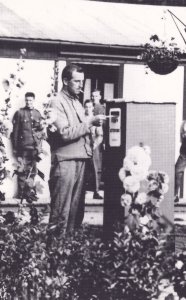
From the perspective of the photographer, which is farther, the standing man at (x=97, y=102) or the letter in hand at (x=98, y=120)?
the standing man at (x=97, y=102)

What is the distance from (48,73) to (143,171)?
11.9 meters

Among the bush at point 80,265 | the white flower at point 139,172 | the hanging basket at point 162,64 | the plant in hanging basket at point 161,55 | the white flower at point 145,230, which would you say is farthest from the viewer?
the hanging basket at point 162,64

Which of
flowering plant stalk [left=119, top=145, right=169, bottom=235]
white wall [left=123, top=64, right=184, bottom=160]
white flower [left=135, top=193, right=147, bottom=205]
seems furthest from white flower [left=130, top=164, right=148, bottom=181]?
white wall [left=123, top=64, right=184, bottom=160]

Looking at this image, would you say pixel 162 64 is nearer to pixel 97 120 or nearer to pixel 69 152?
pixel 69 152

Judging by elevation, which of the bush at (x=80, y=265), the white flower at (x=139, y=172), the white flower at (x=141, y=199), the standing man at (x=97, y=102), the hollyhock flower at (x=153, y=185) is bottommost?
the bush at (x=80, y=265)

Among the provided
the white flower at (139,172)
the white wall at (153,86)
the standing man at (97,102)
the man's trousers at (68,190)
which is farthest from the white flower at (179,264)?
the white wall at (153,86)

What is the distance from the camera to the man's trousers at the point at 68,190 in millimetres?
8273

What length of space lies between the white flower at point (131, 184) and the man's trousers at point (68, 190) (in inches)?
90.3

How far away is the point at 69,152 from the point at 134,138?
2.30ft

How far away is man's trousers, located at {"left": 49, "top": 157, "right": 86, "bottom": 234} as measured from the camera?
827 centimetres

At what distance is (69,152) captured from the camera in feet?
27.4

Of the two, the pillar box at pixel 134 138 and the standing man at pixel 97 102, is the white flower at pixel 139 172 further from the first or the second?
the standing man at pixel 97 102

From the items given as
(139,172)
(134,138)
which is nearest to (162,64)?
(134,138)

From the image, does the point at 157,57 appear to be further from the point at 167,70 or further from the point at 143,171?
the point at 143,171
